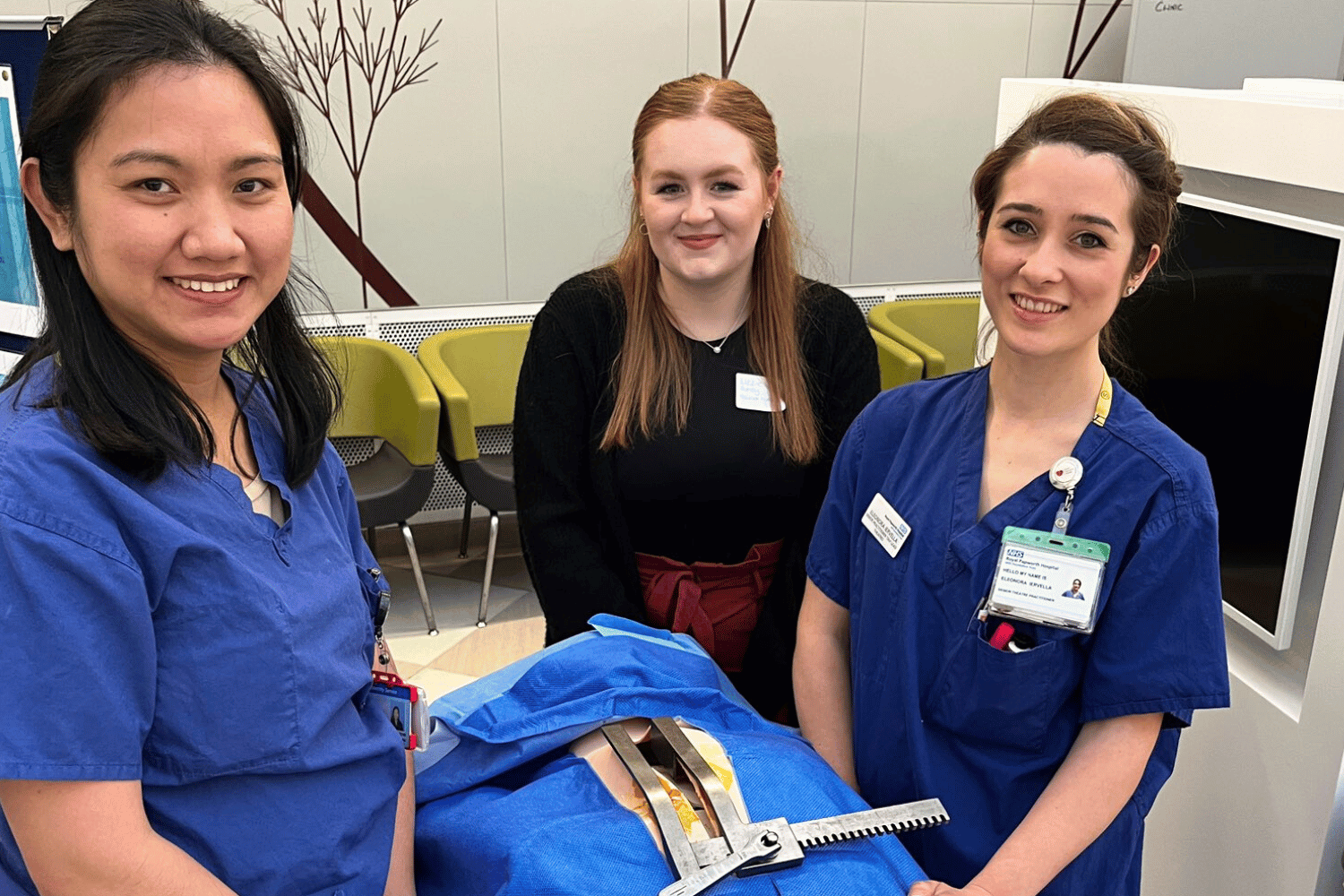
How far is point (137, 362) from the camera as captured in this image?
3.43ft

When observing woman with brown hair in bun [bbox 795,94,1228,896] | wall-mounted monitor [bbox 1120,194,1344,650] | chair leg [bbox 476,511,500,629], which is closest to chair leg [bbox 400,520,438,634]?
chair leg [bbox 476,511,500,629]

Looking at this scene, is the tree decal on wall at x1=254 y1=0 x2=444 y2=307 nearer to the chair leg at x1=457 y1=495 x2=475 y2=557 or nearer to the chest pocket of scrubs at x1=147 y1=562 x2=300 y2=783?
the chair leg at x1=457 y1=495 x2=475 y2=557

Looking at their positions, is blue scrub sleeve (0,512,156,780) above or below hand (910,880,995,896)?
above

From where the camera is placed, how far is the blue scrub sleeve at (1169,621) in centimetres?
131

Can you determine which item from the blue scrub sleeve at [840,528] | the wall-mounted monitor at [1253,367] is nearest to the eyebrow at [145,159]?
the blue scrub sleeve at [840,528]

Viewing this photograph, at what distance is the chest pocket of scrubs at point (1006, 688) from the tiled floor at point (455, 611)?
7.52 feet

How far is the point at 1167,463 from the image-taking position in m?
1.33

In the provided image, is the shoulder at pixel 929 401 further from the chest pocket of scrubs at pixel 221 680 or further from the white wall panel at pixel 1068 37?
the white wall panel at pixel 1068 37

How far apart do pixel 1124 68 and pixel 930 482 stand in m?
4.17

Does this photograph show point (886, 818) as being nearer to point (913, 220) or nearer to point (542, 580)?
point (542, 580)

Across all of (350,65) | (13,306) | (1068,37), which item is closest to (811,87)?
(1068,37)

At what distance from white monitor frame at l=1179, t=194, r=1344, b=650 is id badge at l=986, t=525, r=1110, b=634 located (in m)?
0.79

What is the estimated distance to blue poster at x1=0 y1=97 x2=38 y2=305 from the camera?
172 cm

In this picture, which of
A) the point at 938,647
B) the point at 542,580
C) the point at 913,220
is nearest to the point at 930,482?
the point at 938,647
